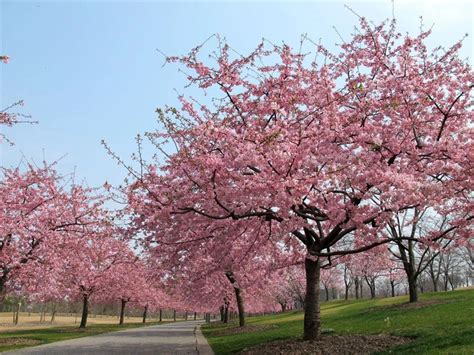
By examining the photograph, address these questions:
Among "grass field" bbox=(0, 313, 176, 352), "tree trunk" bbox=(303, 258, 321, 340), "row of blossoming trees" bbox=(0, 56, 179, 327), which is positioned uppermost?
"row of blossoming trees" bbox=(0, 56, 179, 327)

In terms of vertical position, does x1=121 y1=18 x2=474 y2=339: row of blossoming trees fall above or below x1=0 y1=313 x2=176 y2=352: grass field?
above

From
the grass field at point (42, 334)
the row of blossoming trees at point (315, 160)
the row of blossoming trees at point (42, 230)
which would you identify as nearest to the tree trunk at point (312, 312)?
the row of blossoming trees at point (315, 160)

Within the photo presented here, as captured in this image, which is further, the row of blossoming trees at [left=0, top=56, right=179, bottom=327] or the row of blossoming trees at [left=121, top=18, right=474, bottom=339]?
the row of blossoming trees at [left=0, top=56, right=179, bottom=327]

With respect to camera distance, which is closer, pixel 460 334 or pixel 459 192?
pixel 459 192

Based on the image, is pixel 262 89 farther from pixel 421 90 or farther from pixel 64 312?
pixel 64 312

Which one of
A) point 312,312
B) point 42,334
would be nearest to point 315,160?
point 312,312

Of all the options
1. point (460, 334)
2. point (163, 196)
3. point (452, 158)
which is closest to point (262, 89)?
point (163, 196)

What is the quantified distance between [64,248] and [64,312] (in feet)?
357

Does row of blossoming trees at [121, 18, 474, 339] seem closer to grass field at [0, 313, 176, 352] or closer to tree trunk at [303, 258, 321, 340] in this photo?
tree trunk at [303, 258, 321, 340]

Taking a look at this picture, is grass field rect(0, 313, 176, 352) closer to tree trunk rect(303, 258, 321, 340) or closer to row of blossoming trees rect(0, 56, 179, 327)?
row of blossoming trees rect(0, 56, 179, 327)

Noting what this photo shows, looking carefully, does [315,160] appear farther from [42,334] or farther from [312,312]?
[42,334]

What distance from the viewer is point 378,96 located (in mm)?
10570

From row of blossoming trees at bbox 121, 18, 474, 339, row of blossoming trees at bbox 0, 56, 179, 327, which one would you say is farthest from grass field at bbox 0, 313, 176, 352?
row of blossoming trees at bbox 121, 18, 474, 339

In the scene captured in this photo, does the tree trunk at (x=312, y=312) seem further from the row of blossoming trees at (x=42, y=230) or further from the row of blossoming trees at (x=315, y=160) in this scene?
the row of blossoming trees at (x=42, y=230)
